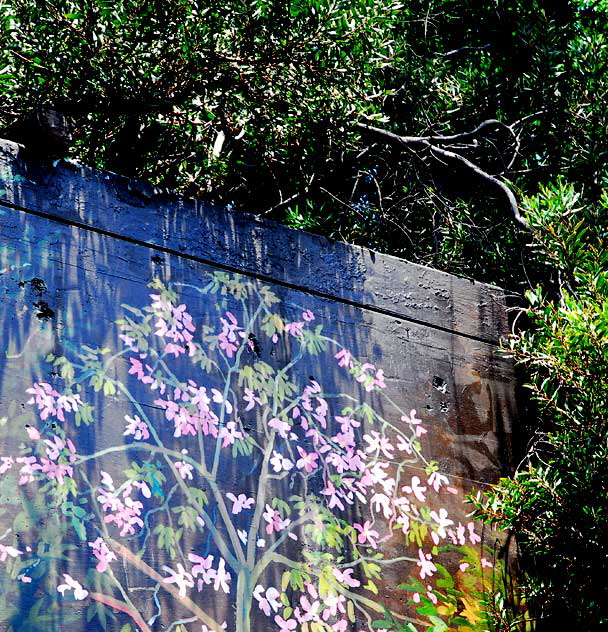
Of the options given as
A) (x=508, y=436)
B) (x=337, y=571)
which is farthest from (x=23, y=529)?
(x=508, y=436)

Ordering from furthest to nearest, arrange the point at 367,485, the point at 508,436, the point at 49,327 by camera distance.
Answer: the point at 508,436 < the point at 367,485 < the point at 49,327

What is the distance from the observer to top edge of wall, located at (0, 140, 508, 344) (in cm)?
283

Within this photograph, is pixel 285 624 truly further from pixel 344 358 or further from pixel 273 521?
pixel 344 358

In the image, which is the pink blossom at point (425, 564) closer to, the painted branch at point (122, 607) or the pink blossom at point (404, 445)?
the pink blossom at point (404, 445)

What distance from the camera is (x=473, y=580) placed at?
326cm

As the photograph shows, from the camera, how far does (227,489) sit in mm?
2785

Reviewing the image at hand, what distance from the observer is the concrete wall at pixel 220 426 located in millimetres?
2479

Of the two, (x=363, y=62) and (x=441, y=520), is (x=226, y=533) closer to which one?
(x=441, y=520)

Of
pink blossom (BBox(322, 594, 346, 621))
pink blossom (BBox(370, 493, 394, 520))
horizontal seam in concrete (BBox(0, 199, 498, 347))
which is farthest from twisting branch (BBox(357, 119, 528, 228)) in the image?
pink blossom (BBox(322, 594, 346, 621))

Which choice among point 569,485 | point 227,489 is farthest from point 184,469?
point 569,485

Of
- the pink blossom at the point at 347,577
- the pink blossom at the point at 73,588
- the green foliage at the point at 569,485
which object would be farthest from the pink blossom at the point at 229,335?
the green foliage at the point at 569,485

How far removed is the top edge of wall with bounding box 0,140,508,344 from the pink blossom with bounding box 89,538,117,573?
3.55 ft

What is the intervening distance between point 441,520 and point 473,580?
10.7 inches

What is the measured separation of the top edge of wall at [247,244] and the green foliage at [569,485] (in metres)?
0.43
